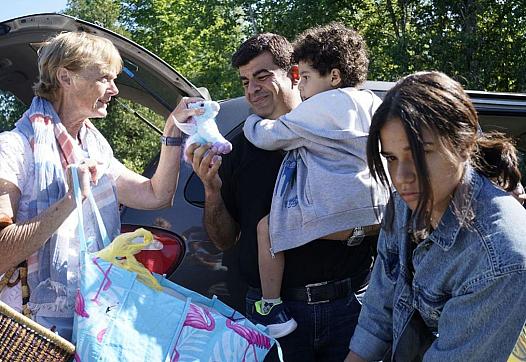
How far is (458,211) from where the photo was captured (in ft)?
5.73

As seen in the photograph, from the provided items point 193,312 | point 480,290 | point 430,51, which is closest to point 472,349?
point 480,290

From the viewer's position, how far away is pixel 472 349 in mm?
1727

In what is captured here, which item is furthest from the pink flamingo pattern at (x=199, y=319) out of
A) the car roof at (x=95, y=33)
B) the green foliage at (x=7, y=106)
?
the green foliage at (x=7, y=106)

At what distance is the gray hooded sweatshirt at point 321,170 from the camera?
2422mm

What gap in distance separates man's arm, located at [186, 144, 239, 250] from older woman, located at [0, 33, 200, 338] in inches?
12.3

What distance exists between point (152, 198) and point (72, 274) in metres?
0.57

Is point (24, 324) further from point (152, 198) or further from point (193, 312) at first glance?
point (152, 198)

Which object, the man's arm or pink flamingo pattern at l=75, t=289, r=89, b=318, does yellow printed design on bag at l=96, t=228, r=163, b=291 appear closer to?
pink flamingo pattern at l=75, t=289, r=89, b=318

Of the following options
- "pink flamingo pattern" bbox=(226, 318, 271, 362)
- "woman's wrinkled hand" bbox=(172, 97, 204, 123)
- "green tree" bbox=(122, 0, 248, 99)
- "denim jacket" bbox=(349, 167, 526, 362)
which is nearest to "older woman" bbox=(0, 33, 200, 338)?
"woman's wrinkled hand" bbox=(172, 97, 204, 123)

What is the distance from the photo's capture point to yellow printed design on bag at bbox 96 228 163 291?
2.03 metres

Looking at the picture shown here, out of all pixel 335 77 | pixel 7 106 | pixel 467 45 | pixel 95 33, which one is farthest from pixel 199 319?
pixel 467 45

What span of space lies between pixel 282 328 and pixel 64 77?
1.11m

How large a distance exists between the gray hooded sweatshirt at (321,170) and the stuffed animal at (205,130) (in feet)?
0.63

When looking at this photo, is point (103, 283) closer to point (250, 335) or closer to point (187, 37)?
point (250, 335)
